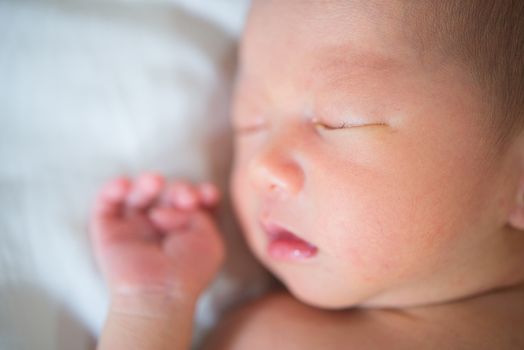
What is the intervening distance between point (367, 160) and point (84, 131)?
593 mm

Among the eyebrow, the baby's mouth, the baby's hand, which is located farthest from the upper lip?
the eyebrow

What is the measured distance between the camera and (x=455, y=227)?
0.75 metres

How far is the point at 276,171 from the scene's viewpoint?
783 millimetres

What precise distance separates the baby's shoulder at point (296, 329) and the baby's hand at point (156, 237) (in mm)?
98

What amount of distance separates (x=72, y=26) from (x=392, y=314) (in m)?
0.86

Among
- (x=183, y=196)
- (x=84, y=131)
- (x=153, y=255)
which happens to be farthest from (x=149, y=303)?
(x=84, y=131)

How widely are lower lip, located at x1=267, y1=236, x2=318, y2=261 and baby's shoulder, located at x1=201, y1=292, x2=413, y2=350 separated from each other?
0.13 meters

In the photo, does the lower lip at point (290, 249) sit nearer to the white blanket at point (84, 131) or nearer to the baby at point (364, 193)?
the baby at point (364, 193)

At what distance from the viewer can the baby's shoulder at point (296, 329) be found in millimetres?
847

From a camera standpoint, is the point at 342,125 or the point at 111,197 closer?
the point at 342,125

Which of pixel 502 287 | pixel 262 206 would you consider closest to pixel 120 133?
pixel 262 206

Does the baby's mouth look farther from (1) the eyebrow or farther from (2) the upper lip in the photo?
(1) the eyebrow

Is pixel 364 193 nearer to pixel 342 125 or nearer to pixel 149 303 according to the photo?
pixel 342 125

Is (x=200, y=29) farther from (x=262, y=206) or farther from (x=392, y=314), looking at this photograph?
(x=392, y=314)
